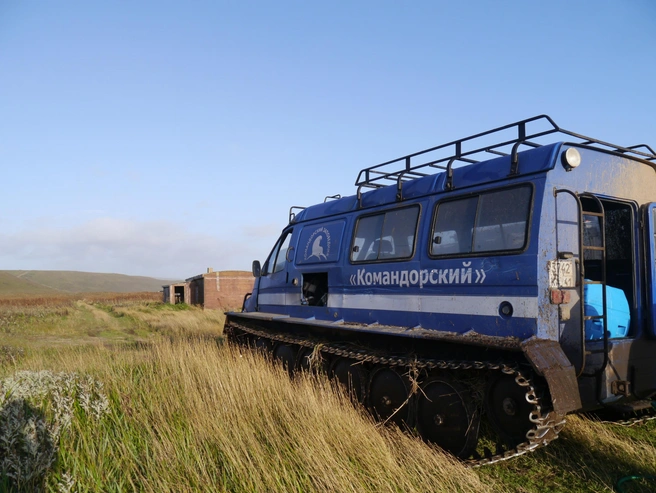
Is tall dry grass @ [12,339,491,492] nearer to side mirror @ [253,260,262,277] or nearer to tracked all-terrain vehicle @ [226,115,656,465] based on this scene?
tracked all-terrain vehicle @ [226,115,656,465]

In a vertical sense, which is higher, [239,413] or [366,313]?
[366,313]

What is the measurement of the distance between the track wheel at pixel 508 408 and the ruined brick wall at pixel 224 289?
2798 centimetres

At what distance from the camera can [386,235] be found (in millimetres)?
7602

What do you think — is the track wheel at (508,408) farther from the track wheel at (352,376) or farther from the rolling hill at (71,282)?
the rolling hill at (71,282)

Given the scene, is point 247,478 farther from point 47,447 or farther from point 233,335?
point 233,335

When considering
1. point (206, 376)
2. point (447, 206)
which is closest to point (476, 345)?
point (447, 206)

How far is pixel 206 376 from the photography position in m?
7.08

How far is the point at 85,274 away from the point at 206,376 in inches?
7035

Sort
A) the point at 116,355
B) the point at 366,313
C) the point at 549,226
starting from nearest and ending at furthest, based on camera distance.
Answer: the point at 549,226
the point at 366,313
the point at 116,355

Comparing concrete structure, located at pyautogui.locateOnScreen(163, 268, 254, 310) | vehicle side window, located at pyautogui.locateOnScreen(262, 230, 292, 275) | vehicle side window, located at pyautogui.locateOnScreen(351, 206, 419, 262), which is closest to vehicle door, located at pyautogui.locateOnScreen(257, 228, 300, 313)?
vehicle side window, located at pyautogui.locateOnScreen(262, 230, 292, 275)

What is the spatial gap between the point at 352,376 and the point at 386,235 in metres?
2.06

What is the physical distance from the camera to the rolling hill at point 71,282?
121m

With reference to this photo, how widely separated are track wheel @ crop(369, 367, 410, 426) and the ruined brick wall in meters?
26.2

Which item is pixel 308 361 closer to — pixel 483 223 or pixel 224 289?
pixel 483 223
